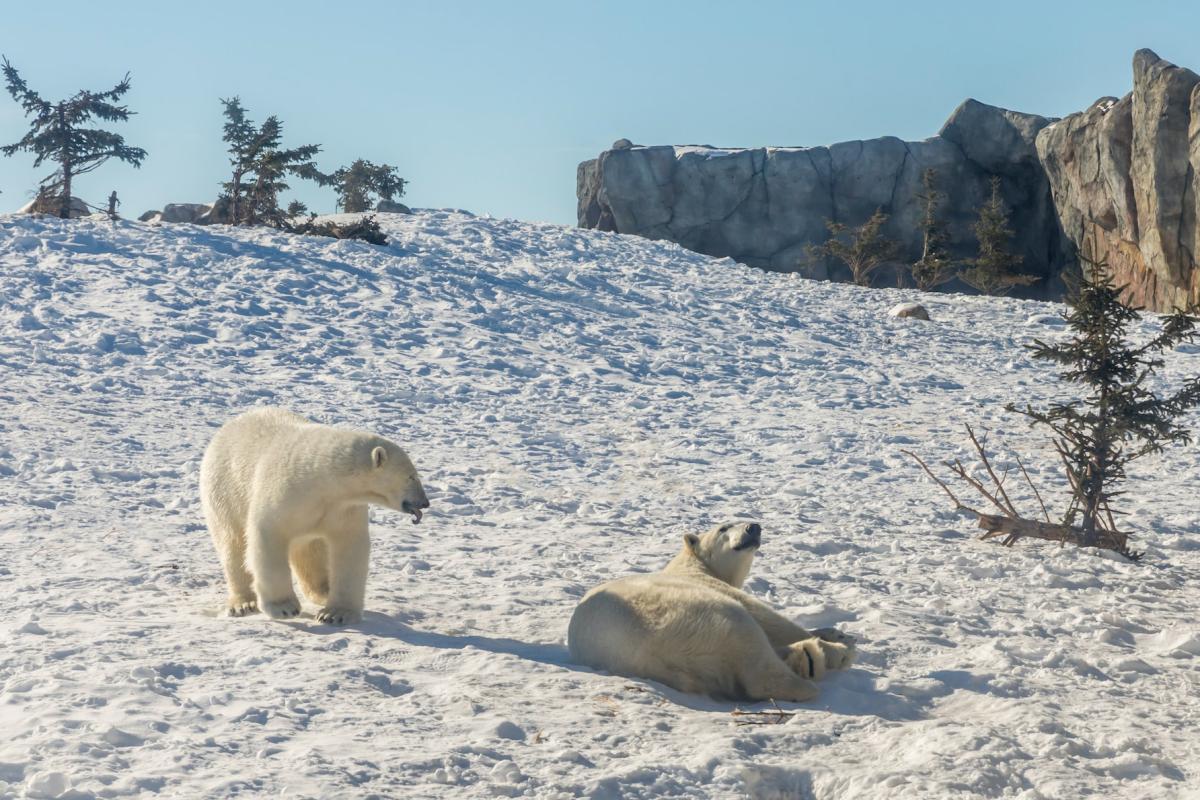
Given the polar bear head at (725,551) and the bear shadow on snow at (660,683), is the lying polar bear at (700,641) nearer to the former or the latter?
the bear shadow on snow at (660,683)

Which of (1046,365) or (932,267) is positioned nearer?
(1046,365)

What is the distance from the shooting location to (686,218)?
3553 centimetres

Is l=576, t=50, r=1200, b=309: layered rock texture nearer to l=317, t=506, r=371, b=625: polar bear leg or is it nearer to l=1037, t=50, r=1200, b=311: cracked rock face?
l=1037, t=50, r=1200, b=311: cracked rock face

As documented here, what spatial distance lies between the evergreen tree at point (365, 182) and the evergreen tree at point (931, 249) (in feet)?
54.5

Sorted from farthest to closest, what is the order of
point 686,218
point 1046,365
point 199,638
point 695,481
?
point 686,218, point 1046,365, point 695,481, point 199,638

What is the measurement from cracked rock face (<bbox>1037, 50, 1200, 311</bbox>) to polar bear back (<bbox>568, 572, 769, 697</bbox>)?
21.1m

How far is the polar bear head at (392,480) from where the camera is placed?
6293 mm

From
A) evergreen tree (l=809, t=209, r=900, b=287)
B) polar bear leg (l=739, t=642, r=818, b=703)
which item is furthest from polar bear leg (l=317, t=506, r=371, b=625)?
evergreen tree (l=809, t=209, r=900, b=287)

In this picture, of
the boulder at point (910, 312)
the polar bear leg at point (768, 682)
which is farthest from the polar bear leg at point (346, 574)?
the boulder at point (910, 312)

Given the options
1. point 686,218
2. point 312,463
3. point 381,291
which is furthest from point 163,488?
point 686,218

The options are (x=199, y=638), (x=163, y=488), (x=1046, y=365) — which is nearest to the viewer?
(x=199, y=638)

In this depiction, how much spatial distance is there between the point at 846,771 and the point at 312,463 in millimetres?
2997

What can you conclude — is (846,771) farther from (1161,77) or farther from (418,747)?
(1161,77)

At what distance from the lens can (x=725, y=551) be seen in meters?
6.89
